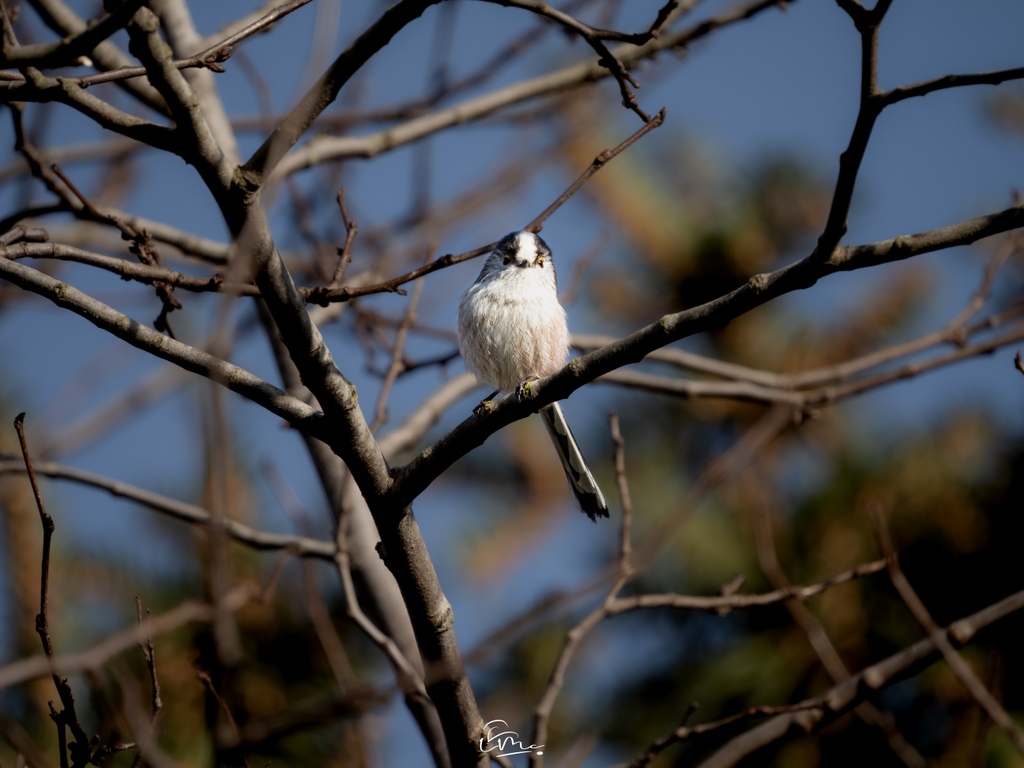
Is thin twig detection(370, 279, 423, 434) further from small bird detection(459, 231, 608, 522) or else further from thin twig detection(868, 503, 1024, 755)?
thin twig detection(868, 503, 1024, 755)

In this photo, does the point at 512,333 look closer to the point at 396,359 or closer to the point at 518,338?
the point at 518,338

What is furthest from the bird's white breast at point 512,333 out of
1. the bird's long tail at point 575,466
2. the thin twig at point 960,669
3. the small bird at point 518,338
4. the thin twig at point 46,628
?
the thin twig at point 46,628

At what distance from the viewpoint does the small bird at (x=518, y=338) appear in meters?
3.87

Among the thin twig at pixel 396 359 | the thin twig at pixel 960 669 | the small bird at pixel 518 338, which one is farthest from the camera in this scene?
the small bird at pixel 518 338

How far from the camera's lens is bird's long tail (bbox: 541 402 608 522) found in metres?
3.55

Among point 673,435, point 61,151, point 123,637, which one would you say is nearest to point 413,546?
point 123,637

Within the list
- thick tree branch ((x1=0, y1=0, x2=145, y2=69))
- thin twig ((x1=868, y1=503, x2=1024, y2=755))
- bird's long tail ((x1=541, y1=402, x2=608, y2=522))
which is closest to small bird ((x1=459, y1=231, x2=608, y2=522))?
bird's long tail ((x1=541, y1=402, x2=608, y2=522))

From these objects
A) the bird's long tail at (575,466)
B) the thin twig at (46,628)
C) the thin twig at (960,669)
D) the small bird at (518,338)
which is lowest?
the thin twig at (960,669)

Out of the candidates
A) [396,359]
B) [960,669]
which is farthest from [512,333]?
[960,669]

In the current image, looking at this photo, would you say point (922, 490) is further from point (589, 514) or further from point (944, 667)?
point (589, 514)

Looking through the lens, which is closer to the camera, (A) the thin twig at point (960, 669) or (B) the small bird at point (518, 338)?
(A) the thin twig at point (960, 669)

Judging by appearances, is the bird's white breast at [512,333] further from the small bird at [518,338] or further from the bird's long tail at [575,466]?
the bird's long tail at [575,466]

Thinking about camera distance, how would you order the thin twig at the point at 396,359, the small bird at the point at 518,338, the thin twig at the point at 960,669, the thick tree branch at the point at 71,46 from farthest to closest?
the small bird at the point at 518,338, the thin twig at the point at 396,359, the thin twig at the point at 960,669, the thick tree branch at the point at 71,46

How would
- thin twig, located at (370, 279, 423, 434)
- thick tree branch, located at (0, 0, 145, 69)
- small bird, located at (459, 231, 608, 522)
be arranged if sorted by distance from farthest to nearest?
small bird, located at (459, 231, 608, 522)
thin twig, located at (370, 279, 423, 434)
thick tree branch, located at (0, 0, 145, 69)
